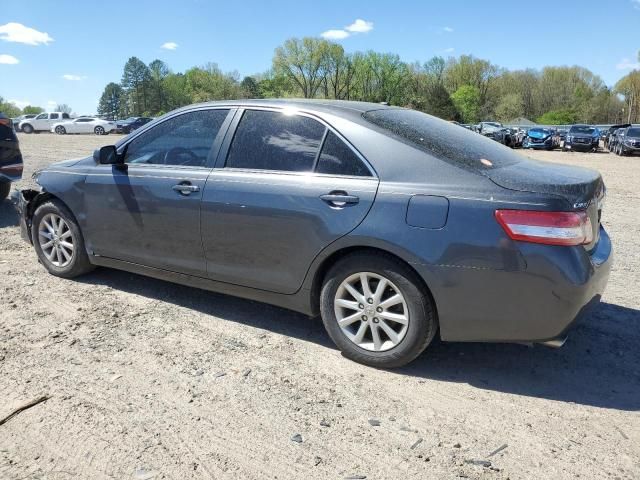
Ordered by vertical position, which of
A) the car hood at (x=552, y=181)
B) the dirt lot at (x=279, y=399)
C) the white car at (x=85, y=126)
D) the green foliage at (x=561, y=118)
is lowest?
the dirt lot at (x=279, y=399)

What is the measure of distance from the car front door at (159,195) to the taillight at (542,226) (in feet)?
6.92

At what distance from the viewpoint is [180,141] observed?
429 centimetres

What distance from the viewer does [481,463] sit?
8.41ft

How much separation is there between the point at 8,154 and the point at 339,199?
20.9 feet

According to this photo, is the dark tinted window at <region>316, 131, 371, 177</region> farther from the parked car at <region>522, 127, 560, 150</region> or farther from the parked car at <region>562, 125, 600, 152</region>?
the parked car at <region>522, 127, 560, 150</region>

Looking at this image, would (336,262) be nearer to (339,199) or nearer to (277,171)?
(339,199)

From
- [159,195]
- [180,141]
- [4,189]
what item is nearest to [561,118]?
[4,189]

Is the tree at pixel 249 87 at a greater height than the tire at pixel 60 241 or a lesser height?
greater

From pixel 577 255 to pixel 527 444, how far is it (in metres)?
1.01

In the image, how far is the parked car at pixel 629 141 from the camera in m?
26.4

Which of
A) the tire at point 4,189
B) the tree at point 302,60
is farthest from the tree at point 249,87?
the tire at point 4,189

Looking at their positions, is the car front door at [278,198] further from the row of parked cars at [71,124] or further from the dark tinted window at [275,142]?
the row of parked cars at [71,124]

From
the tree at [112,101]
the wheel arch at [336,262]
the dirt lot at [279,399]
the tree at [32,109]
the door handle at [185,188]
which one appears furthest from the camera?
the tree at [32,109]

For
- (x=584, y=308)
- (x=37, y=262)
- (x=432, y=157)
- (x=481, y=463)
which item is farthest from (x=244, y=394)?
(x=37, y=262)
